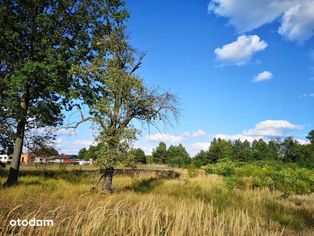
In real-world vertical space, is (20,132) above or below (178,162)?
below

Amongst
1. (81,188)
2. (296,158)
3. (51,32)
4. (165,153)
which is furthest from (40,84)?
(165,153)

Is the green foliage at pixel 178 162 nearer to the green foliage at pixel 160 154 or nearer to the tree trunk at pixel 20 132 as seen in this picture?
the green foliage at pixel 160 154

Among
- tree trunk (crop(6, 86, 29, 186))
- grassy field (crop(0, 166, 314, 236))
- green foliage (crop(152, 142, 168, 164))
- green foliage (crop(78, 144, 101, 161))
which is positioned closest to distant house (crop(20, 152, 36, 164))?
tree trunk (crop(6, 86, 29, 186))

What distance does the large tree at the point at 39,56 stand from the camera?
50.5ft

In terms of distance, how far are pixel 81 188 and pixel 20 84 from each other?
19.6 ft

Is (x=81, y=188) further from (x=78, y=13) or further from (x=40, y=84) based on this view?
(x=78, y=13)

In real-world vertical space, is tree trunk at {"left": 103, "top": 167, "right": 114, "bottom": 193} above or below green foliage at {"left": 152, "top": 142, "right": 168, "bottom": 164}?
below

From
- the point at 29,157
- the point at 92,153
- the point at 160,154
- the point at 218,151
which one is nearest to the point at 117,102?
the point at 92,153

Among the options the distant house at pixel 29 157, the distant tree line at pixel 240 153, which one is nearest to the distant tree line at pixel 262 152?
the distant tree line at pixel 240 153

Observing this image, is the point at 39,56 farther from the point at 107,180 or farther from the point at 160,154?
the point at 160,154

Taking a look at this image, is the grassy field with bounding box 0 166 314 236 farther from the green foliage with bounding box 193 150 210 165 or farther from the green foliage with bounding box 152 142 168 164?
the green foliage with bounding box 152 142 168 164

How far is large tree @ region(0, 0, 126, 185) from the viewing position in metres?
15.4

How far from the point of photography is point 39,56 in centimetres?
1656

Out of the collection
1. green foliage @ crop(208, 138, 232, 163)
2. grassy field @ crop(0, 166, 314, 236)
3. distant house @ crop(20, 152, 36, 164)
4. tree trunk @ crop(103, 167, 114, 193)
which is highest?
green foliage @ crop(208, 138, 232, 163)
